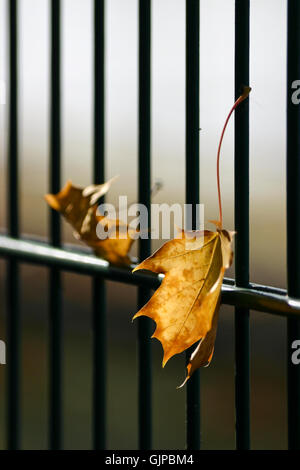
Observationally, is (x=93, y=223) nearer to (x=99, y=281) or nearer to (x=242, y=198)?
(x=99, y=281)

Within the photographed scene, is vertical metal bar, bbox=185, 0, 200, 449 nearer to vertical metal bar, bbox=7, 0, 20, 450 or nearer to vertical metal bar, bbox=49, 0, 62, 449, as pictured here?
vertical metal bar, bbox=49, 0, 62, 449

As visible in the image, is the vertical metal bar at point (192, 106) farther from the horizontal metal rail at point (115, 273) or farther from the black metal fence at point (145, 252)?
the horizontal metal rail at point (115, 273)

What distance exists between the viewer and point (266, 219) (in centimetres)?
665

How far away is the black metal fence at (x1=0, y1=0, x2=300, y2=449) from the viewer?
3.56 feet

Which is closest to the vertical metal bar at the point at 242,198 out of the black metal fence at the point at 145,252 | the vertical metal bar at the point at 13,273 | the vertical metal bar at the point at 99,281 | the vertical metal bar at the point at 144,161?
the black metal fence at the point at 145,252

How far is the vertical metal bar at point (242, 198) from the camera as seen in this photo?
112 cm

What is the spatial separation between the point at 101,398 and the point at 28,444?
2472 mm

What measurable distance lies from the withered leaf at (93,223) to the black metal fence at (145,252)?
1.3 inches

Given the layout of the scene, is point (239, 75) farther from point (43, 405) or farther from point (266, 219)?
point (266, 219)

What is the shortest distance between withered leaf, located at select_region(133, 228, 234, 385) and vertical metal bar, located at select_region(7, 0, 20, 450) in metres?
0.72

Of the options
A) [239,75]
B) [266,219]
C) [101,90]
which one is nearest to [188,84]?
[239,75]

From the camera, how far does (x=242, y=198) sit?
45.0 inches

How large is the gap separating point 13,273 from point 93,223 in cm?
47

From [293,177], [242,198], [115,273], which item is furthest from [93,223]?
[293,177]
